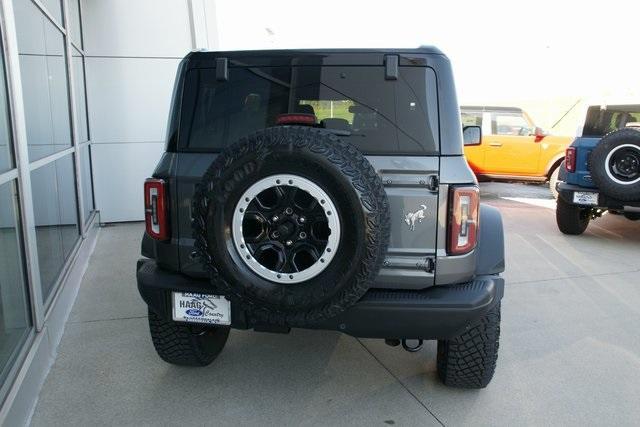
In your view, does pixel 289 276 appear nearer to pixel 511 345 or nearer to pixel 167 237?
pixel 167 237

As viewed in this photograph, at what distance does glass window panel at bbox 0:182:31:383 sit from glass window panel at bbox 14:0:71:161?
2.85 feet

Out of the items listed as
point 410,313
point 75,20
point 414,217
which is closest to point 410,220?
point 414,217

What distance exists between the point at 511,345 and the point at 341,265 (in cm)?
202

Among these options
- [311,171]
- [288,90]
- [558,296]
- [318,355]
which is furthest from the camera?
[558,296]

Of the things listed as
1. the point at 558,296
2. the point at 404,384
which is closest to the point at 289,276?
the point at 404,384

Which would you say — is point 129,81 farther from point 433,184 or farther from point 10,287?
point 433,184

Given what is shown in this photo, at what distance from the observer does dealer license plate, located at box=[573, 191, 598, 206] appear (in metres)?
6.55

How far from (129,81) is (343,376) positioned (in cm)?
555

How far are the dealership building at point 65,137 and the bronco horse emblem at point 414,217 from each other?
2011 millimetres

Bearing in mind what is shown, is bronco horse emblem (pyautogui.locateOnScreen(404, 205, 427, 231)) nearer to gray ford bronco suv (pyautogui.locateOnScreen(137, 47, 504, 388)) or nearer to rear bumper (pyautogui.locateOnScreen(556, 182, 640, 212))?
gray ford bronco suv (pyautogui.locateOnScreen(137, 47, 504, 388))

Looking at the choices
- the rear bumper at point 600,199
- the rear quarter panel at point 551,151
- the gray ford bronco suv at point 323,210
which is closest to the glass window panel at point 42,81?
the gray ford bronco suv at point 323,210

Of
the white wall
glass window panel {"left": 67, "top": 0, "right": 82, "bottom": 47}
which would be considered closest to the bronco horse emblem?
glass window panel {"left": 67, "top": 0, "right": 82, "bottom": 47}

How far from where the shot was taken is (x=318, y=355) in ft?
11.6

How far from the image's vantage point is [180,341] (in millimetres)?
3129
